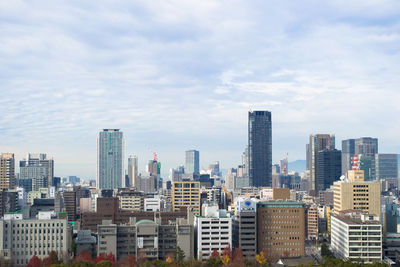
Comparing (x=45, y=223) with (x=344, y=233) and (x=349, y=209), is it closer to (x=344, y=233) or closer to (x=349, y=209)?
(x=344, y=233)

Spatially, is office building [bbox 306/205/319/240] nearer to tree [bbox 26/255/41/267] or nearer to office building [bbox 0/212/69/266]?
office building [bbox 0/212/69/266]

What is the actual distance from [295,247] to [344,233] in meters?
10.2

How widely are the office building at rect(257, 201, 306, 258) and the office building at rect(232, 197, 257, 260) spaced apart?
115 inches

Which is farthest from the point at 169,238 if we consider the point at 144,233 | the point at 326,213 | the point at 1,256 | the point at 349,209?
the point at 326,213

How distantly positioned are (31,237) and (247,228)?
36.5m

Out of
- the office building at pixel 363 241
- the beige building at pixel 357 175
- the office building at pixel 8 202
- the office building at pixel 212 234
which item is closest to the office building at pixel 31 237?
the office building at pixel 212 234

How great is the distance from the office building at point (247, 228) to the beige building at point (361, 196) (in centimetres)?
2999

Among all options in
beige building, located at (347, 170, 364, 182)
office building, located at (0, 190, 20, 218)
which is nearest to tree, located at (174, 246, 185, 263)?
beige building, located at (347, 170, 364, 182)

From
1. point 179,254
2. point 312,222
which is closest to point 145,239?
point 179,254

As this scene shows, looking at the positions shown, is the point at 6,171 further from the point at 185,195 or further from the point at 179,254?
the point at 179,254

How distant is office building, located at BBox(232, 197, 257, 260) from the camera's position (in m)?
96.3

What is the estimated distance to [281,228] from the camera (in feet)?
331

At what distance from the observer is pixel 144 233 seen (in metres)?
92.1

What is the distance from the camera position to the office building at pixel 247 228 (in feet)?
316
